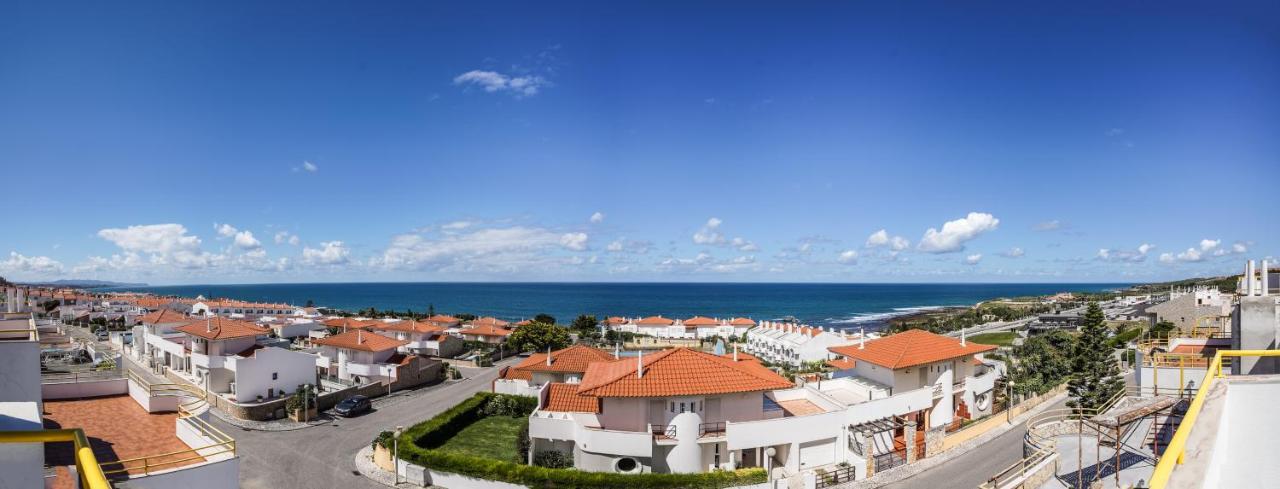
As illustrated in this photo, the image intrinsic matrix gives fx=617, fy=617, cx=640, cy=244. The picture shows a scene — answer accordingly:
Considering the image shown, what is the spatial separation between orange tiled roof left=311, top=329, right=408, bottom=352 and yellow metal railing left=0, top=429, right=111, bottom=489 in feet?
120

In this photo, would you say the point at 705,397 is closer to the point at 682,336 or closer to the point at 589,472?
the point at 589,472

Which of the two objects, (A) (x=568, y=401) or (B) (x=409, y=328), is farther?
(B) (x=409, y=328)

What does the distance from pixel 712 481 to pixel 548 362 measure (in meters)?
16.9

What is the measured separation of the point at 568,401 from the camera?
90.6 feet

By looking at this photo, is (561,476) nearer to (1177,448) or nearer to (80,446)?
(80,446)

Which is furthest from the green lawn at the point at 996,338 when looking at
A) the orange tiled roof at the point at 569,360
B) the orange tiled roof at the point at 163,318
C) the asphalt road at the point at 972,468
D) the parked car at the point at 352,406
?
the orange tiled roof at the point at 163,318

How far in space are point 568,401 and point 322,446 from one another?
36.3 feet

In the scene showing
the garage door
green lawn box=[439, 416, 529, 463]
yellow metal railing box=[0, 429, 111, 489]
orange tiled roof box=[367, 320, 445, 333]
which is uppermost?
yellow metal railing box=[0, 429, 111, 489]

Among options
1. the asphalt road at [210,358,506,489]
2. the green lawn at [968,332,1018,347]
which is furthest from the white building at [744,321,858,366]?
the green lawn at [968,332,1018,347]

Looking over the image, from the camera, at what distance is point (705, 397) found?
77.7 ft

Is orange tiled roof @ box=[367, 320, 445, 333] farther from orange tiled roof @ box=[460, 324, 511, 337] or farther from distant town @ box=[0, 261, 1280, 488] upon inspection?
distant town @ box=[0, 261, 1280, 488]

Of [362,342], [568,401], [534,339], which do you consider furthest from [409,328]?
[568,401]

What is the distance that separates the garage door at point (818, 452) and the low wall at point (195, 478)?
1870 centimetres

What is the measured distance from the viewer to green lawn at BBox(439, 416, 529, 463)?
87.3 feet
